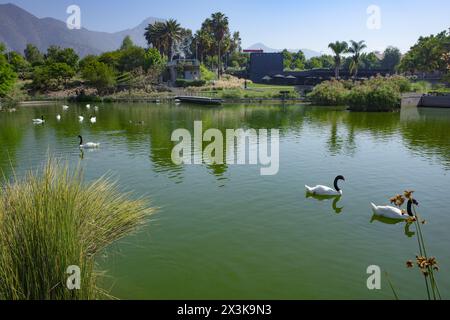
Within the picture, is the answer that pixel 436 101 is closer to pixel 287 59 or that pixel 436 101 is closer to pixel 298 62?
pixel 298 62

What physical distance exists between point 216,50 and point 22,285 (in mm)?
105094

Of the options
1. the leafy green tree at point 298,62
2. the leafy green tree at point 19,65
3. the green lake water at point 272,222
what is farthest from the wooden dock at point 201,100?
the leafy green tree at point 298,62

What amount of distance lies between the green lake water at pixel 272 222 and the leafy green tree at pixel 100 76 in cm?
6255

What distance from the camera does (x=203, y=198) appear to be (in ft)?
52.9

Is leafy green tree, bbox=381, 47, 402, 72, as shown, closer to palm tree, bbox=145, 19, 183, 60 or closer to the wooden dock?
palm tree, bbox=145, 19, 183, 60

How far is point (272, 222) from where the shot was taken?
44.4 feet

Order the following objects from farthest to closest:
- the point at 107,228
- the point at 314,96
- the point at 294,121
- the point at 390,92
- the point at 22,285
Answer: the point at 314,96, the point at 390,92, the point at 294,121, the point at 107,228, the point at 22,285

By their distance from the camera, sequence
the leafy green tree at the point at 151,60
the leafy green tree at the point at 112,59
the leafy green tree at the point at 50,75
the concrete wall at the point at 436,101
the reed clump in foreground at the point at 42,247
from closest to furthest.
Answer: the reed clump in foreground at the point at 42,247 < the concrete wall at the point at 436,101 < the leafy green tree at the point at 50,75 < the leafy green tree at the point at 151,60 < the leafy green tree at the point at 112,59

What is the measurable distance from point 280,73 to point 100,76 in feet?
152

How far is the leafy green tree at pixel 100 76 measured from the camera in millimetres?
89500

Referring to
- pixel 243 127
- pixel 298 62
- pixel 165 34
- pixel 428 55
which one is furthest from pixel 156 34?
pixel 243 127

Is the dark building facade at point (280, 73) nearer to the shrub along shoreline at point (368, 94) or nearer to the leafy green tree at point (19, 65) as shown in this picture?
the shrub along shoreline at point (368, 94)
